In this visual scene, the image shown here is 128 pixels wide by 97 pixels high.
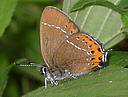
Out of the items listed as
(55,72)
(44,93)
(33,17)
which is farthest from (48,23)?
(33,17)

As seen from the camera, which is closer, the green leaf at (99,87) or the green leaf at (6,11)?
the green leaf at (99,87)

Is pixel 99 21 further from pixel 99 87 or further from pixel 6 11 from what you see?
pixel 99 87

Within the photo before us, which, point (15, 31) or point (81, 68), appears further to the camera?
point (15, 31)

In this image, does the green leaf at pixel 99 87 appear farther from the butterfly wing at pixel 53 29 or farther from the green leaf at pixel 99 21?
the green leaf at pixel 99 21

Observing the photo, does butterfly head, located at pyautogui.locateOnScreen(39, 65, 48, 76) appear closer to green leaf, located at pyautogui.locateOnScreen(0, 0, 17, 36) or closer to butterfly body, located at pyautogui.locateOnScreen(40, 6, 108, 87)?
butterfly body, located at pyautogui.locateOnScreen(40, 6, 108, 87)

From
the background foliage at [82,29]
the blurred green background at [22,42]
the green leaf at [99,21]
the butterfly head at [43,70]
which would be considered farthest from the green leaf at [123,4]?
the blurred green background at [22,42]

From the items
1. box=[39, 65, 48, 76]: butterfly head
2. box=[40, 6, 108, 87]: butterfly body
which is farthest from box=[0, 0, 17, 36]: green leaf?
box=[39, 65, 48, 76]: butterfly head

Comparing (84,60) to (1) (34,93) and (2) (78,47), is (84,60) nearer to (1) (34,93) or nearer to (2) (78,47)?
(2) (78,47)

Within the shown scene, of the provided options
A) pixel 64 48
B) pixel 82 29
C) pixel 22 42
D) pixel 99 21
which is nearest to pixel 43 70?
pixel 64 48
